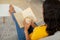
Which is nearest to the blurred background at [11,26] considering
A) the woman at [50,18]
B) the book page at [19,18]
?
the book page at [19,18]

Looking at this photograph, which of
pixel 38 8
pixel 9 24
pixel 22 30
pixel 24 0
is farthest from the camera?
pixel 24 0

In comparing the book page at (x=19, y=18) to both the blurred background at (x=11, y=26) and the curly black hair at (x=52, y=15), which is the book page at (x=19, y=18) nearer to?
the blurred background at (x=11, y=26)

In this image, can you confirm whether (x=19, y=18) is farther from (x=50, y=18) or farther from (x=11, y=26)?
(x=11, y=26)

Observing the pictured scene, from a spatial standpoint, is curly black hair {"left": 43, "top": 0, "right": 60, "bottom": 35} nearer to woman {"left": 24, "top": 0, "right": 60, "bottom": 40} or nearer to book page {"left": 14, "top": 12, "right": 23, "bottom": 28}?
woman {"left": 24, "top": 0, "right": 60, "bottom": 40}

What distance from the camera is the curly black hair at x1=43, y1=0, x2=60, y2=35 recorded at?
1.06 metres

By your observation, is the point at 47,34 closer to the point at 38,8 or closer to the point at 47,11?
the point at 47,11

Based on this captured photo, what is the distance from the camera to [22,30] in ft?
4.69

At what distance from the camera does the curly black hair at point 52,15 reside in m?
1.06

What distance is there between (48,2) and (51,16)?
0.44 ft

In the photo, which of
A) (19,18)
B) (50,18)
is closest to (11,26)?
(19,18)

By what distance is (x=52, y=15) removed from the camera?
1065 mm

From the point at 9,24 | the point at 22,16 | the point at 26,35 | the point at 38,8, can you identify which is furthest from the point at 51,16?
the point at 38,8

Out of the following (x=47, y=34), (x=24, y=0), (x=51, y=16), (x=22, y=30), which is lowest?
(x=24, y=0)

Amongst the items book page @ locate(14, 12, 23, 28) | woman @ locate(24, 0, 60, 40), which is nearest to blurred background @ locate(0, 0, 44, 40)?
book page @ locate(14, 12, 23, 28)
